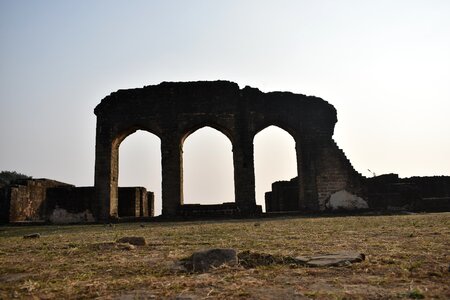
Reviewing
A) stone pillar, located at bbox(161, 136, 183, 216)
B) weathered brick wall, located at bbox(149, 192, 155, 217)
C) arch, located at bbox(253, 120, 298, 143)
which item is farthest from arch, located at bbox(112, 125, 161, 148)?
weathered brick wall, located at bbox(149, 192, 155, 217)

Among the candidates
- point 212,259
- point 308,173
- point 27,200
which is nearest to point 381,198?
point 308,173

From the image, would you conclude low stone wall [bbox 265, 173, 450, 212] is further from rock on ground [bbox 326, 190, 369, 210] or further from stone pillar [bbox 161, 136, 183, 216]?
stone pillar [bbox 161, 136, 183, 216]

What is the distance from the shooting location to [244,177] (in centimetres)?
1485

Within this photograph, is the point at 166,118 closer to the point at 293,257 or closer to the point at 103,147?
the point at 103,147

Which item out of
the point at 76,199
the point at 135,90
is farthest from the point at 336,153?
the point at 76,199

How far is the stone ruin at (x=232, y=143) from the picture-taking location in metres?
15.0

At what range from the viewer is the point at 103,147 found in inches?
611

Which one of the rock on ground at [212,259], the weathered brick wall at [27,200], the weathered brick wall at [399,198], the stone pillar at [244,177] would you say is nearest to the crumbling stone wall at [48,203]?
the weathered brick wall at [27,200]

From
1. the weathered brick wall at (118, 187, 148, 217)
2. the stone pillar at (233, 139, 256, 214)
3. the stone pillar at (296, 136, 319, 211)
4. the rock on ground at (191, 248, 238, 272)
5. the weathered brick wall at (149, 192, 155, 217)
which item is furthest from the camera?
the weathered brick wall at (149, 192, 155, 217)

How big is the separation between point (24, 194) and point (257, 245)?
579 inches

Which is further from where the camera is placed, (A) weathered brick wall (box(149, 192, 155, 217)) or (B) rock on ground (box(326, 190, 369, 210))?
(A) weathered brick wall (box(149, 192, 155, 217))

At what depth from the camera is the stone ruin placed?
1504cm

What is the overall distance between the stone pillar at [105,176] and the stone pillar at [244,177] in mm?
4784

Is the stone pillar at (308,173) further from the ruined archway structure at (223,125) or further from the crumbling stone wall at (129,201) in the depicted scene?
the crumbling stone wall at (129,201)
